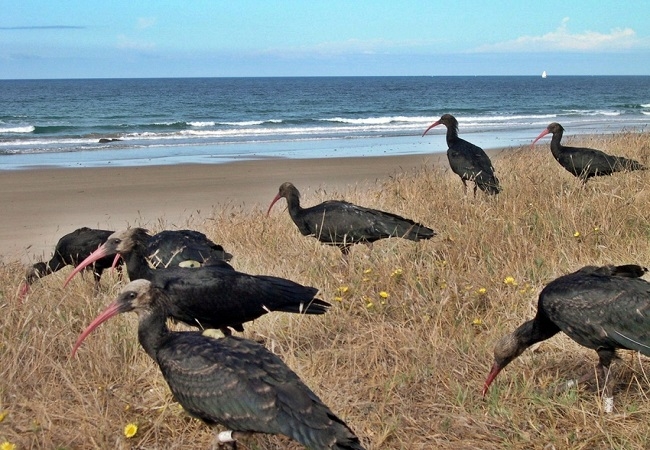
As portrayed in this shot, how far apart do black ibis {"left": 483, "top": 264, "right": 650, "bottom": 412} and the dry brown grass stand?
18cm

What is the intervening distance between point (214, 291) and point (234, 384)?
5.52 feet

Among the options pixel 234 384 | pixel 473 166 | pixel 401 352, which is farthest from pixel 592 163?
pixel 234 384

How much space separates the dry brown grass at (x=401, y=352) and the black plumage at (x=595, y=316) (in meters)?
0.19

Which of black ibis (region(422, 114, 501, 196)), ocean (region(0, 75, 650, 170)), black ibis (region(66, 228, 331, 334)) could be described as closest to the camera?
black ibis (region(66, 228, 331, 334))

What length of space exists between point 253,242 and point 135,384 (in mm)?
3226

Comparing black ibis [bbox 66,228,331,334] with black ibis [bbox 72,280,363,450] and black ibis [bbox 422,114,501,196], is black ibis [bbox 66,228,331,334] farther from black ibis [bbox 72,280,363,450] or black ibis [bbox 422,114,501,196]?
black ibis [bbox 422,114,501,196]

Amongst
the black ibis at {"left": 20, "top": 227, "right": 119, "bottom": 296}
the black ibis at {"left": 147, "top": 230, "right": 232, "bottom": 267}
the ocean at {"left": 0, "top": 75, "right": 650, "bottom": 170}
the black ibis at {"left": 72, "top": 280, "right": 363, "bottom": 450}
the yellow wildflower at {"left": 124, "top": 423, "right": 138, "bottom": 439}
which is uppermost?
the black ibis at {"left": 72, "top": 280, "right": 363, "bottom": 450}

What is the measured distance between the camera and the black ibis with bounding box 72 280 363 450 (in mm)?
3328

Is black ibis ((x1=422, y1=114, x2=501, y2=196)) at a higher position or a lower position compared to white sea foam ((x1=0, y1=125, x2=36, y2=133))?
higher

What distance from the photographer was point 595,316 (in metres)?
4.15

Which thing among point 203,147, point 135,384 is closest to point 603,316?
point 135,384

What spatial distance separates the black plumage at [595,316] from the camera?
407cm

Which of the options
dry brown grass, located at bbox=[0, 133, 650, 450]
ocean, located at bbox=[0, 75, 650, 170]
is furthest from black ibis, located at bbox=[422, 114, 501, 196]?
ocean, located at bbox=[0, 75, 650, 170]

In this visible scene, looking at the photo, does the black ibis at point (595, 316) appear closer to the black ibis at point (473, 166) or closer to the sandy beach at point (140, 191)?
the black ibis at point (473, 166)
